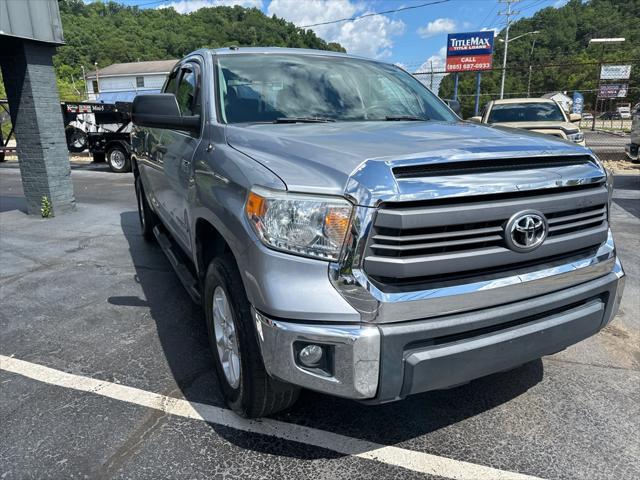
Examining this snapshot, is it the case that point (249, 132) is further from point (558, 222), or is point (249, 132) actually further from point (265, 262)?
point (558, 222)

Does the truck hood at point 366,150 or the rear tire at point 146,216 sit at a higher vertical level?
the truck hood at point 366,150

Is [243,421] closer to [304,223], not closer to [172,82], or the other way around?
[304,223]

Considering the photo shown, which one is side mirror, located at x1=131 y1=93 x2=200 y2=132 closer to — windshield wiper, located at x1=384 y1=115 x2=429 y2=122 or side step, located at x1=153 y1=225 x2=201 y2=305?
side step, located at x1=153 y1=225 x2=201 y2=305

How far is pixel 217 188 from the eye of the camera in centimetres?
250

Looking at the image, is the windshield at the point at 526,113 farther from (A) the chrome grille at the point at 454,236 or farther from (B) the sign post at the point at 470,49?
(B) the sign post at the point at 470,49

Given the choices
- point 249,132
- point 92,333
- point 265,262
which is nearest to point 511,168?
point 265,262

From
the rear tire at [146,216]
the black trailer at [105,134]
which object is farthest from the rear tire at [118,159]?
the rear tire at [146,216]

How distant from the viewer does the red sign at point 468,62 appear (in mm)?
37125

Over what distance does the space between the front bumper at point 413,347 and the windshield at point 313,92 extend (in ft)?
5.06

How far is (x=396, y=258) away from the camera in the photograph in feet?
6.19

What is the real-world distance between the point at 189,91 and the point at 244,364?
2.38 meters

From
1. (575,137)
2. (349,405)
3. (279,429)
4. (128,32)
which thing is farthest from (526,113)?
(128,32)

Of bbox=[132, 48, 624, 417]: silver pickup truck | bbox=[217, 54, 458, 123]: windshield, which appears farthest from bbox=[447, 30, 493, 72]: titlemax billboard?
bbox=[132, 48, 624, 417]: silver pickup truck

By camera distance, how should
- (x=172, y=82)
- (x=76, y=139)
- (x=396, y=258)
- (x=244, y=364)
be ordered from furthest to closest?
(x=76, y=139)
(x=172, y=82)
(x=244, y=364)
(x=396, y=258)
